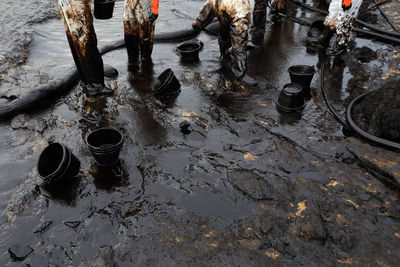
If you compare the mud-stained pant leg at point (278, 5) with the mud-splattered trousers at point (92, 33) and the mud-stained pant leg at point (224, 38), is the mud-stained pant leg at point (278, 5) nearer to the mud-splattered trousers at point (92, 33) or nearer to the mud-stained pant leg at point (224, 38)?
the mud-stained pant leg at point (224, 38)

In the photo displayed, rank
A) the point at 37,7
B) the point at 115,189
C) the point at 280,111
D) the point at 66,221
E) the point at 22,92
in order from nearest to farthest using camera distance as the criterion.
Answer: the point at 66,221
the point at 115,189
the point at 280,111
the point at 22,92
the point at 37,7

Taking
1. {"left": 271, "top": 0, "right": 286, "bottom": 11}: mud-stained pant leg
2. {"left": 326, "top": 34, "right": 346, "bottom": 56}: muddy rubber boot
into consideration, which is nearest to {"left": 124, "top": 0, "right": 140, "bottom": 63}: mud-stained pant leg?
{"left": 326, "top": 34, "right": 346, "bottom": 56}: muddy rubber boot

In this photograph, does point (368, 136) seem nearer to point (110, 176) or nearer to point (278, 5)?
point (110, 176)

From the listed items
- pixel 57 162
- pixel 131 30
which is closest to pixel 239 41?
pixel 131 30

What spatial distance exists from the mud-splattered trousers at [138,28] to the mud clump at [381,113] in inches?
155

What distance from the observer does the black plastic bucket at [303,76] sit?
200 inches

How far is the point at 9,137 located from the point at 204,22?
13.7ft

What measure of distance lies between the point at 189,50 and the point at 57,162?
12.2 ft

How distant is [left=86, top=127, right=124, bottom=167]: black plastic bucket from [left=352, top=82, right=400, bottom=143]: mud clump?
11.1 feet

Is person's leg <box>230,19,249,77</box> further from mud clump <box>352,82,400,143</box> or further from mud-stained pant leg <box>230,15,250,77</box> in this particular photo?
mud clump <box>352,82,400,143</box>

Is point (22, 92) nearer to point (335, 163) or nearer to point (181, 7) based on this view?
point (335, 163)

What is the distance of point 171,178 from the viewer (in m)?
3.54

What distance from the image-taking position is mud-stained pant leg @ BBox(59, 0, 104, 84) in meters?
4.54

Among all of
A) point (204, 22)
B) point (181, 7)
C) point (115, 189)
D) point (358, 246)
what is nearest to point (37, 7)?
point (181, 7)
